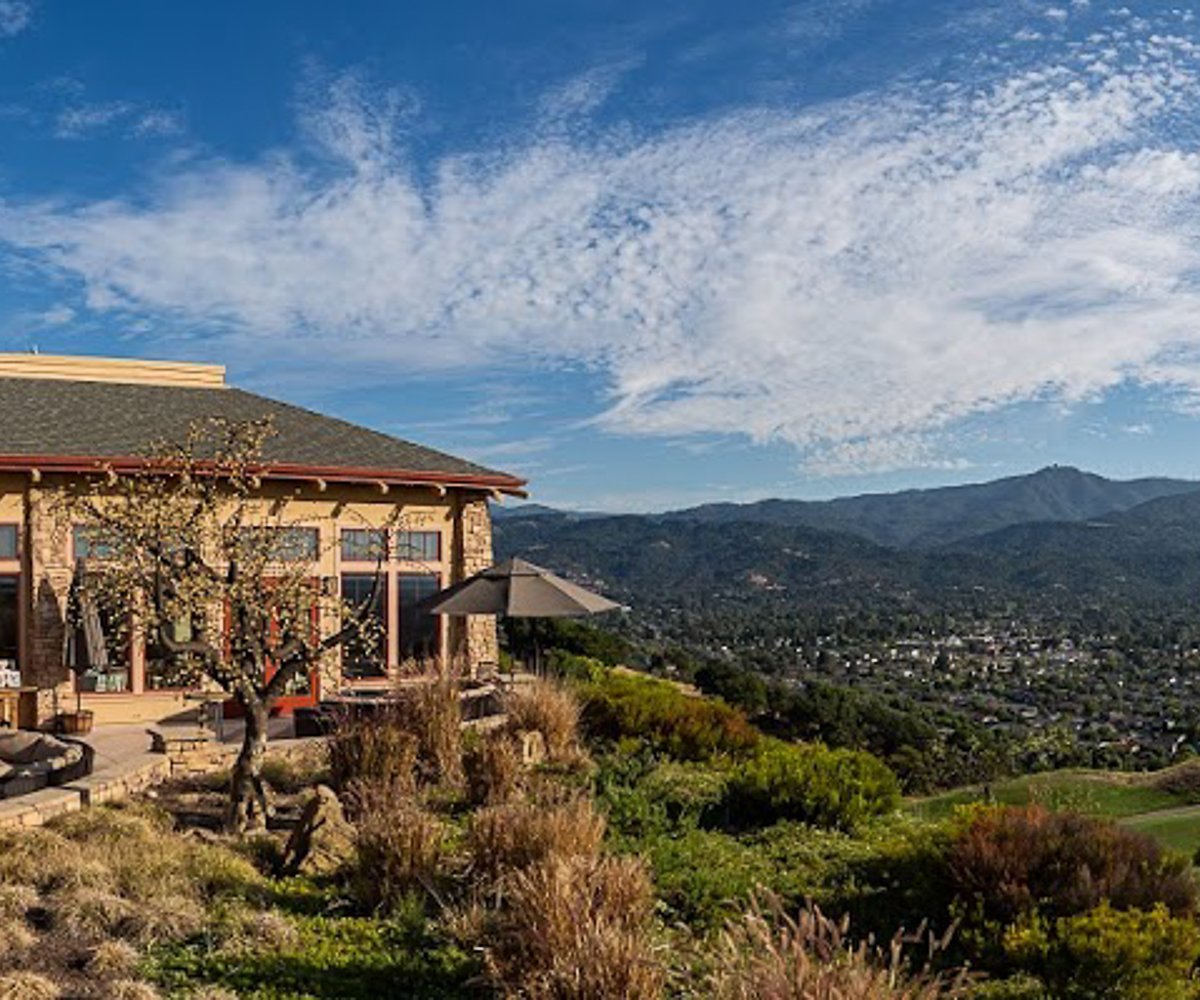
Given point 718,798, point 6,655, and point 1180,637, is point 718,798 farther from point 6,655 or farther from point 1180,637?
point 1180,637

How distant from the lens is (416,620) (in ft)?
58.9

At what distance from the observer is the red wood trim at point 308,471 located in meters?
15.0

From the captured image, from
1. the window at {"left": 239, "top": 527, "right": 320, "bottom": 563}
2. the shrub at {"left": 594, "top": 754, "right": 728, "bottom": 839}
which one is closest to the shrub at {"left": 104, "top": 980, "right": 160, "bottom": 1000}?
the shrub at {"left": 594, "top": 754, "right": 728, "bottom": 839}

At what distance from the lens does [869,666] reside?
234 feet

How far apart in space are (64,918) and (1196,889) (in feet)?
22.8

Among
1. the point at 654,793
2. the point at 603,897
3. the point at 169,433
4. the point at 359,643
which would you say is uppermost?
the point at 169,433

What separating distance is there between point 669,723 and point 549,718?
5.69ft

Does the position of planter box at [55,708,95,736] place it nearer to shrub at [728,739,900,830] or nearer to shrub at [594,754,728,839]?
shrub at [594,754,728,839]

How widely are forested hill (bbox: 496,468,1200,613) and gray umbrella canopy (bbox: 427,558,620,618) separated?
3638 inches

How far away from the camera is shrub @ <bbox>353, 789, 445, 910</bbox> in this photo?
7023mm

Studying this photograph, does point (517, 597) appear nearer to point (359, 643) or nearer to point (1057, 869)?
point (359, 643)

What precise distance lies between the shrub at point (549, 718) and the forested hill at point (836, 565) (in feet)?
313

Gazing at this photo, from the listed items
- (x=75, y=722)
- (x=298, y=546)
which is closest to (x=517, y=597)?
(x=298, y=546)

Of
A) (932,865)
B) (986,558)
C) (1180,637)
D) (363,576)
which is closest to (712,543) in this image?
(986,558)
